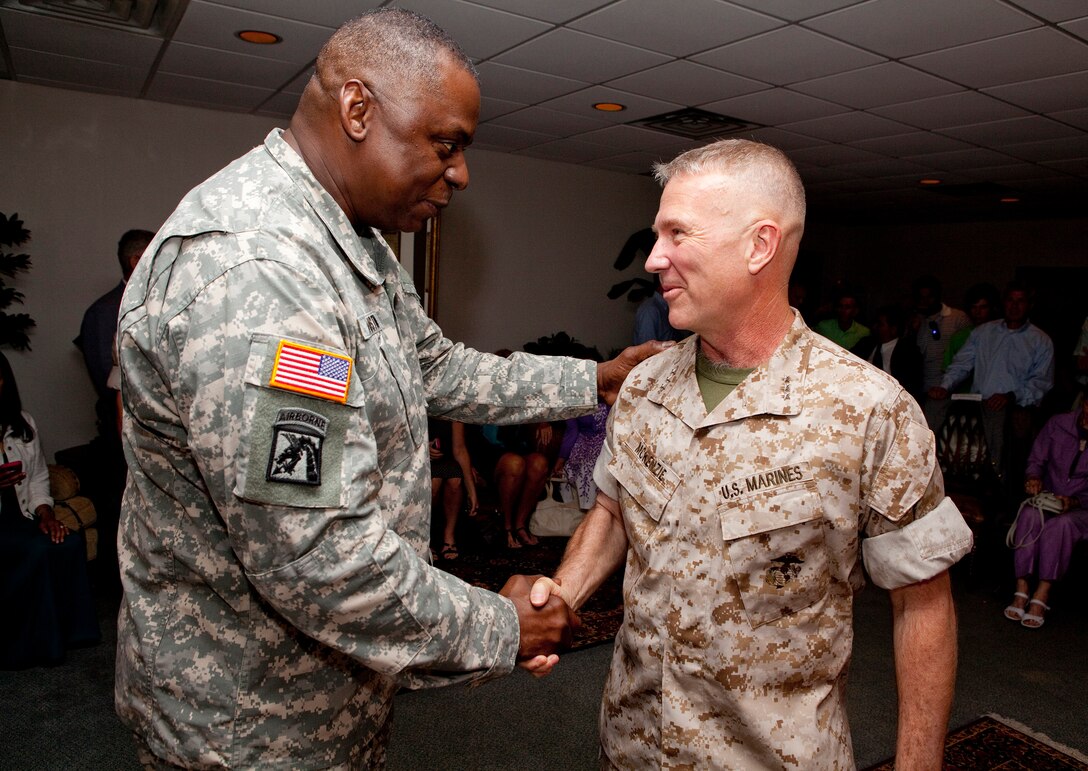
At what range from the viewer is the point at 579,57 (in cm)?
434

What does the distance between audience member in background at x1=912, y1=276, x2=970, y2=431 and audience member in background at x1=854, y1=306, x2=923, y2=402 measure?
0.78 ft

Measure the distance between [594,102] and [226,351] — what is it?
4698 millimetres

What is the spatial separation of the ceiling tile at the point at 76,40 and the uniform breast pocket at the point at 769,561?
172 inches

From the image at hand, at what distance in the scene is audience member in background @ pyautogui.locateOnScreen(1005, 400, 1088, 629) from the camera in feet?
14.6

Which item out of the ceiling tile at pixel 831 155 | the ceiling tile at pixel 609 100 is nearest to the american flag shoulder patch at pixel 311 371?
the ceiling tile at pixel 609 100

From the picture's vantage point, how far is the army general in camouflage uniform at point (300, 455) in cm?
104

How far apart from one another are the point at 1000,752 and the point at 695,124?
168 inches

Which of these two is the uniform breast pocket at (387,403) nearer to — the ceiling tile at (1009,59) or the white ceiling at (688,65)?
the white ceiling at (688,65)

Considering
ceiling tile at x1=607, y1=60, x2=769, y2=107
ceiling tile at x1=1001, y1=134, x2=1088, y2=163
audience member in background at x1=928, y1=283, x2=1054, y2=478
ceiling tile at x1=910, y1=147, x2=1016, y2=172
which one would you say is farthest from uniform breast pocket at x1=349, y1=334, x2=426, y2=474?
ceiling tile at x1=910, y1=147, x2=1016, y2=172

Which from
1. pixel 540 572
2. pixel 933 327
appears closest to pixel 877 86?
pixel 540 572

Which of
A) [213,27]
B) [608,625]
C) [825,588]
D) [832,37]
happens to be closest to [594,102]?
[832,37]

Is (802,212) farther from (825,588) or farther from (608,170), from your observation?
(608,170)

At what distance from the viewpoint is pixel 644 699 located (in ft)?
4.60

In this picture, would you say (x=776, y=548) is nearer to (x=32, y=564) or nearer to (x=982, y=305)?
(x=32, y=564)
